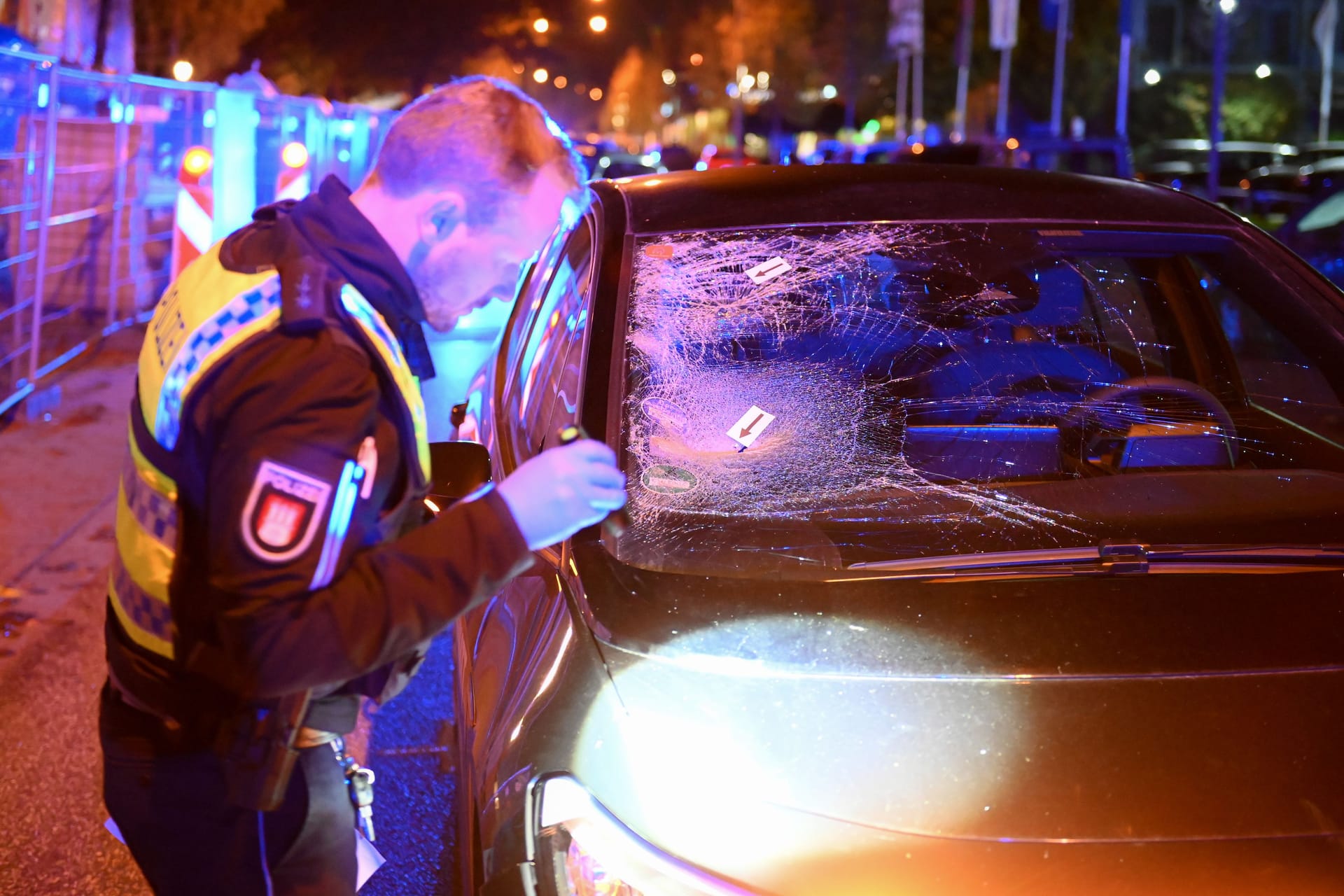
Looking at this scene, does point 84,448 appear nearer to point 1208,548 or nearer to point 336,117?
point 1208,548

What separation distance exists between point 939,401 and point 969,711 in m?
0.90

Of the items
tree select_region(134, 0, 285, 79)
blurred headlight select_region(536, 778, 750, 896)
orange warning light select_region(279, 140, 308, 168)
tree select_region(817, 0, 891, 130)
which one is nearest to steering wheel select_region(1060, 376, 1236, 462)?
blurred headlight select_region(536, 778, 750, 896)

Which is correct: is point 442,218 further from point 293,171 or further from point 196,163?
point 293,171

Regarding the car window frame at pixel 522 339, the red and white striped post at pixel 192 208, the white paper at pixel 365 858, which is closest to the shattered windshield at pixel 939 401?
the car window frame at pixel 522 339

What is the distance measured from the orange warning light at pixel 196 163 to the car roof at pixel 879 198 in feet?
18.3

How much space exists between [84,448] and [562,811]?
6033 mm

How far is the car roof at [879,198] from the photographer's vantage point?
2768mm

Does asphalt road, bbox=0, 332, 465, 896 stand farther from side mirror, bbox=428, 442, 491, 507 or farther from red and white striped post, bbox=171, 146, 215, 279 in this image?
red and white striped post, bbox=171, 146, 215, 279

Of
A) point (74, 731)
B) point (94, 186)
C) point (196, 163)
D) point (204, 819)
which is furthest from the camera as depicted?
point (94, 186)

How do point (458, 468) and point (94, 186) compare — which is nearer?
point (458, 468)

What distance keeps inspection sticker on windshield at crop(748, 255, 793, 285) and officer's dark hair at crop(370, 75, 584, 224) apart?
1.10 metres

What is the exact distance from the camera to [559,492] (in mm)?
1504

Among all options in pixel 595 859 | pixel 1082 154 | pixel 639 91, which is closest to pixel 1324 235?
pixel 1082 154

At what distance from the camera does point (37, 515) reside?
19.0 feet
